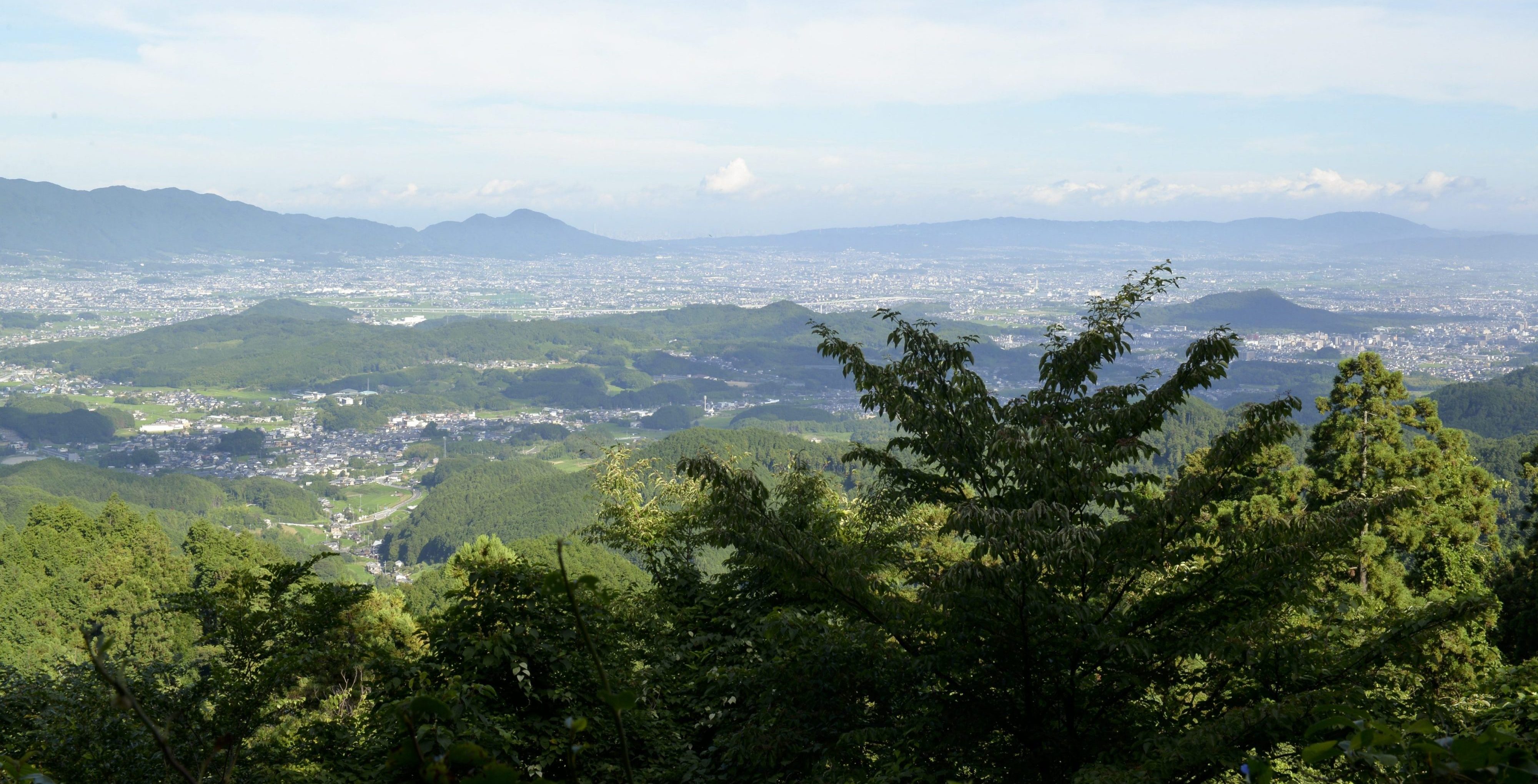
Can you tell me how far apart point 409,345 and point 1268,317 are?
363 ft

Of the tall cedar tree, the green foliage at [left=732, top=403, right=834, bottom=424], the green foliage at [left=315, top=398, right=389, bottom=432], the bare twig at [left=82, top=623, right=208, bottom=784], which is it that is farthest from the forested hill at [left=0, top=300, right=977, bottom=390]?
the bare twig at [left=82, top=623, right=208, bottom=784]

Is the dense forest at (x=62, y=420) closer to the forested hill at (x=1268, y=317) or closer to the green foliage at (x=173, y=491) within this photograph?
the green foliage at (x=173, y=491)

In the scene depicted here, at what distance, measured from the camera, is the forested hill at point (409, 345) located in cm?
10619

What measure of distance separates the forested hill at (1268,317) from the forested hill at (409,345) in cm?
3187

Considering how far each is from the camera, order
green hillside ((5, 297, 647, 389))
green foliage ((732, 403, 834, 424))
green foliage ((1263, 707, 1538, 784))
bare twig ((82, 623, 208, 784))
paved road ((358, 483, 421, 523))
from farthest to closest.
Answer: green hillside ((5, 297, 647, 389)) < green foliage ((732, 403, 834, 424)) < paved road ((358, 483, 421, 523)) < green foliage ((1263, 707, 1538, 784)) < bare twig ((82, 623, 208, 784))

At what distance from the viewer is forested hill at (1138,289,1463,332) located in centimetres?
10412

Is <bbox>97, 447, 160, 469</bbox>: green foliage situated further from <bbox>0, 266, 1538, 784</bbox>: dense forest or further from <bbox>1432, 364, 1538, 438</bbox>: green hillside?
<bbox>1432, 364, 1538, 438</bbox>: green hillside

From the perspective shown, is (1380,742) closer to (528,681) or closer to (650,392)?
(528,681)

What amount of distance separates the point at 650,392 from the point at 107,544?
77987 mm

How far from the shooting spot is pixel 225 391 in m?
100

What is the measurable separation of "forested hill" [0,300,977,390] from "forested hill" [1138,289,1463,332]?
3187cm

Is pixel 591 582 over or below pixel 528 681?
over

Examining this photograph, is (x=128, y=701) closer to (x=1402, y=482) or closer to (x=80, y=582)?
(x=1402, y=482)

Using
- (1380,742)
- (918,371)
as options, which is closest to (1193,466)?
(918,371)
